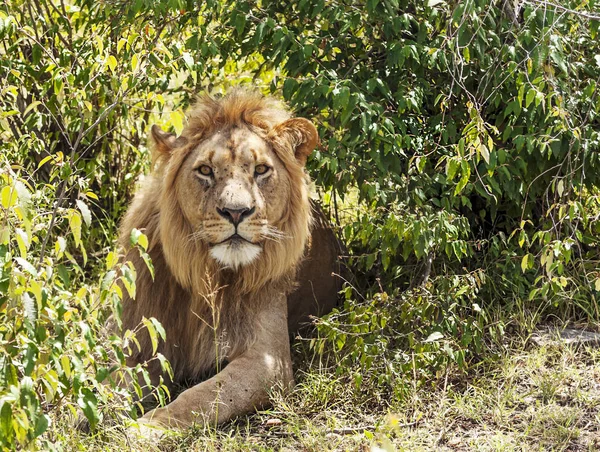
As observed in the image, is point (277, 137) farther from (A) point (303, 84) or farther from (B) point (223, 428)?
(B) point (223, 428)

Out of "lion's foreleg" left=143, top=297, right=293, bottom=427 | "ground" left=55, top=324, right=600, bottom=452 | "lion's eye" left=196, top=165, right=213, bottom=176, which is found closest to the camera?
"ground" left=55, top=324, right=600, bottom=452

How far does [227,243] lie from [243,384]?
70cm

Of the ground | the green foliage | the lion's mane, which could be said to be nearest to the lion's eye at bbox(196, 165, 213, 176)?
the lion's mane

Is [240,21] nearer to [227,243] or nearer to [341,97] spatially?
[341,97]

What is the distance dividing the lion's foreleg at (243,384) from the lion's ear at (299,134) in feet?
2.81

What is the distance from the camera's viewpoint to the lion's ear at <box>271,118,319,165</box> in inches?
194

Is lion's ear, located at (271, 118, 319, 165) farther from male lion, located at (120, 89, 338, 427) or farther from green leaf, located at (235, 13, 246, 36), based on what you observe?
green leaf, located at (235, 13, 246, 36)

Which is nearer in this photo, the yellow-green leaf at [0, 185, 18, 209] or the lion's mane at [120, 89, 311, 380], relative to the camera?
the yellow-green leaf at [0, 185, 18, 209]

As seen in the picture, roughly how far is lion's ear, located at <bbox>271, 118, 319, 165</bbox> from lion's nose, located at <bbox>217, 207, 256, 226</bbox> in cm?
53

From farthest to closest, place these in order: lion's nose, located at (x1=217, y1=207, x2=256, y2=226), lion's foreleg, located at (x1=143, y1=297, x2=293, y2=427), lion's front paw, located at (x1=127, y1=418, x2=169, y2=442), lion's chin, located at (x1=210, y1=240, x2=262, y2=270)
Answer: lion's chin, located at (x1=210, y1=240, x2=262, y2=270) < lion's nose, located at (x1=217, y1=207, x2=256, y2=226) < lion's foreleg, located at (x1=143, y1=297, x2=293, y2=427) < lion's front paw, located at (x1=127, y1=418, x2=169, y2=442)

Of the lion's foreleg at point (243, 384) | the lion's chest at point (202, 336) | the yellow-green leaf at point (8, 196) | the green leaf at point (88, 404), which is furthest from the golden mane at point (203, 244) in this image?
the yellow-green leaf at point (8, 196)

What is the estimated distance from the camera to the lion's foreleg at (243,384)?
4.45 meters

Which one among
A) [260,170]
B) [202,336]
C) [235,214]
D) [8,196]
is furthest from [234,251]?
[8,196]

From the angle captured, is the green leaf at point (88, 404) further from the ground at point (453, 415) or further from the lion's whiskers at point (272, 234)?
the lion's whiskers at point (272, 234)
